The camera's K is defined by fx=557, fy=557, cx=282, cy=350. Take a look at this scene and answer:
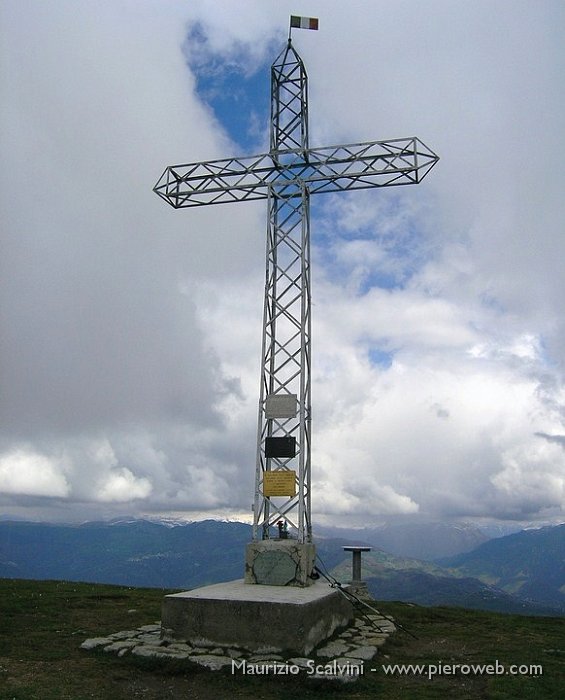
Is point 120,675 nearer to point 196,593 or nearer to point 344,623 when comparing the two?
point 196,593

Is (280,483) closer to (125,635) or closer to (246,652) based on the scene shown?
(246,652)

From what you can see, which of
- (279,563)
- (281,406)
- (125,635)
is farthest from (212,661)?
(281,406)

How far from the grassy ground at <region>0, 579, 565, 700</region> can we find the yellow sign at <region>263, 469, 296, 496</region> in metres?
4.32

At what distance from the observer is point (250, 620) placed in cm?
1097

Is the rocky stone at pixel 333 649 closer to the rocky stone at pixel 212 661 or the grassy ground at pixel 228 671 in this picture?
the grassy ground at pixel 228 671

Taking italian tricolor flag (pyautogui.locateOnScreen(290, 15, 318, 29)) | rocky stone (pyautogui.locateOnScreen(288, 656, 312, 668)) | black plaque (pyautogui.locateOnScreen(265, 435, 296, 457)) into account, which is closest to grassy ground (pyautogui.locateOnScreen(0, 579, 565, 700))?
rocky stone (pyautogui.locateOnScreen(288, 656, 312, 668))

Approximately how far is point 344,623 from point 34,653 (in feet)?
23.1

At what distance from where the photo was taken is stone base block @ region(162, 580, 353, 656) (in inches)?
422

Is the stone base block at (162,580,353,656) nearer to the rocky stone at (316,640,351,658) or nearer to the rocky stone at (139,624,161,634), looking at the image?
the rocky stone at (316,640,351,658)

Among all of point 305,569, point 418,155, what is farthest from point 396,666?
point 418,155

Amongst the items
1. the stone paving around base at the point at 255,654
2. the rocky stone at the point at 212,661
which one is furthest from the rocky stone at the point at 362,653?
the rocky stone at the point at 212,661

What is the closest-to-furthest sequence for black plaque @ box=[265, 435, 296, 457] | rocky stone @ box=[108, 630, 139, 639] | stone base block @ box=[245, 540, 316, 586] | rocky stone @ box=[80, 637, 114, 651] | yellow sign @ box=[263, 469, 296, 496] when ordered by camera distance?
rocky stone @ box=[80, 637, 114, 651] → rocky stone @ box=[108, 630, 139, 639] → stone base block @ box=[245, 540, 316, 586] → yellow sign @ box=[263, 469, 296, 496] → black plaque @ box=[265, 435, 296, 457]

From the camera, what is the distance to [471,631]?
14.7m

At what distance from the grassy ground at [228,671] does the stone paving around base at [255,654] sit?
0.60 feet
